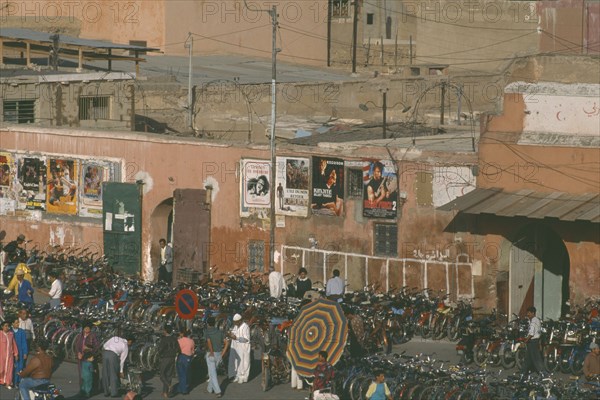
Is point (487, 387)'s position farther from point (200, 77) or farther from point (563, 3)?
point (200, 77)

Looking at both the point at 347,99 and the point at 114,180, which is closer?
the point at 114,180

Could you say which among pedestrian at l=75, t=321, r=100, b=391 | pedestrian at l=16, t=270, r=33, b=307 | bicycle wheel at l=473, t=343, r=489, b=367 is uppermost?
pedestrian at l=16, t=270, r=33, b=307

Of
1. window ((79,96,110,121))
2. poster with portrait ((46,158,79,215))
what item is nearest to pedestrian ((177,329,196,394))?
poster with portrait ((46,158,79,215))

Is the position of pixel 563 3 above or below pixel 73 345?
above

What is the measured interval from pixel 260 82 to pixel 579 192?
19502 millimetres

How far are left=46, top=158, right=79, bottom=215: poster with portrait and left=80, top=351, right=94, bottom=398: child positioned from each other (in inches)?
544

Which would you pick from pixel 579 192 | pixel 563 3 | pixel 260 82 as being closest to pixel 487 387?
pixel 579 192

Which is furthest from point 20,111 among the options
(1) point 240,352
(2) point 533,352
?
(2) point 533,352

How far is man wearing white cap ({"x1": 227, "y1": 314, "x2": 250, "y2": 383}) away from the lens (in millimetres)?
33156

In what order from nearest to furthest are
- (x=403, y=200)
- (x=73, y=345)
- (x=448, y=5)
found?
(x=73, y=345)
(x=403, y=200)
(x=448, y=5)

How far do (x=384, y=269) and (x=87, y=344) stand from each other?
30.9ft

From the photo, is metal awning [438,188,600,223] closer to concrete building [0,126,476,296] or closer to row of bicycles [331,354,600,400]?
concrete building [0,126,476,296]

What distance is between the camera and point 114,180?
147 feet

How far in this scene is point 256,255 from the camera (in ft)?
140
